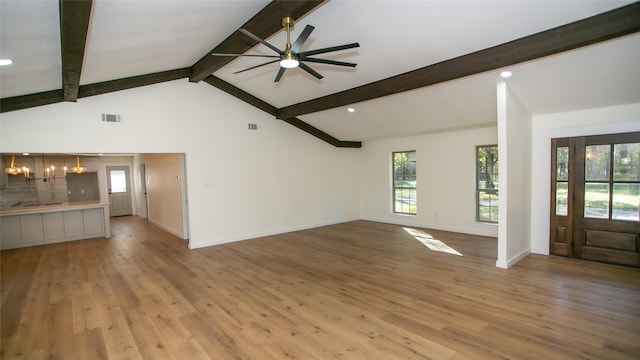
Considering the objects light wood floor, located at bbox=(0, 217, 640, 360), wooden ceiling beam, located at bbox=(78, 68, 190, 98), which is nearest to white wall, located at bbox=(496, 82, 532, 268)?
light wood floor, located at bbox=(0, 217, 640, 360)

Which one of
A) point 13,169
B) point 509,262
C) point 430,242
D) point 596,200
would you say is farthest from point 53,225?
point 596,200

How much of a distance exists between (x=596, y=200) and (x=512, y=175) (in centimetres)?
152

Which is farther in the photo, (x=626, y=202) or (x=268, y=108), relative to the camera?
(x=268, y=108)

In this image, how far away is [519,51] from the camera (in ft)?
11.8

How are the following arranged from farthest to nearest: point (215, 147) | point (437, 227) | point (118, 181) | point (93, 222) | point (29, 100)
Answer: point (118, 181) < point (437, 227) < point (93, 222) < point (215, 147) < point (29, 100)

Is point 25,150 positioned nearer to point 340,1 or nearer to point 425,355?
point 340,1

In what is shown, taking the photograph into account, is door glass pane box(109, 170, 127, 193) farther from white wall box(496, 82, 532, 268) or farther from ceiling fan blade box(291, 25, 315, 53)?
white wall box(496, 82, 532, 268)

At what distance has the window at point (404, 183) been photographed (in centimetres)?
835

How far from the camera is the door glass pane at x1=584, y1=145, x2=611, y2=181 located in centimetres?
477

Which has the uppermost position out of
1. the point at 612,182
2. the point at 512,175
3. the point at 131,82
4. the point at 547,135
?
the point at 131,82

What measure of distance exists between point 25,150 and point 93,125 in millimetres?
966

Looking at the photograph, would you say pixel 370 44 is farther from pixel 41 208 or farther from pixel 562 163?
pixel 41 208

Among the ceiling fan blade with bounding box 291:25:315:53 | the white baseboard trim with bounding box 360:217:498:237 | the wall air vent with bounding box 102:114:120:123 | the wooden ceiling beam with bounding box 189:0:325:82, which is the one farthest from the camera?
the white baseboard trim with bounding box 360:217:498:237

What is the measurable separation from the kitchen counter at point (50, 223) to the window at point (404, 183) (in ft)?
25.1
